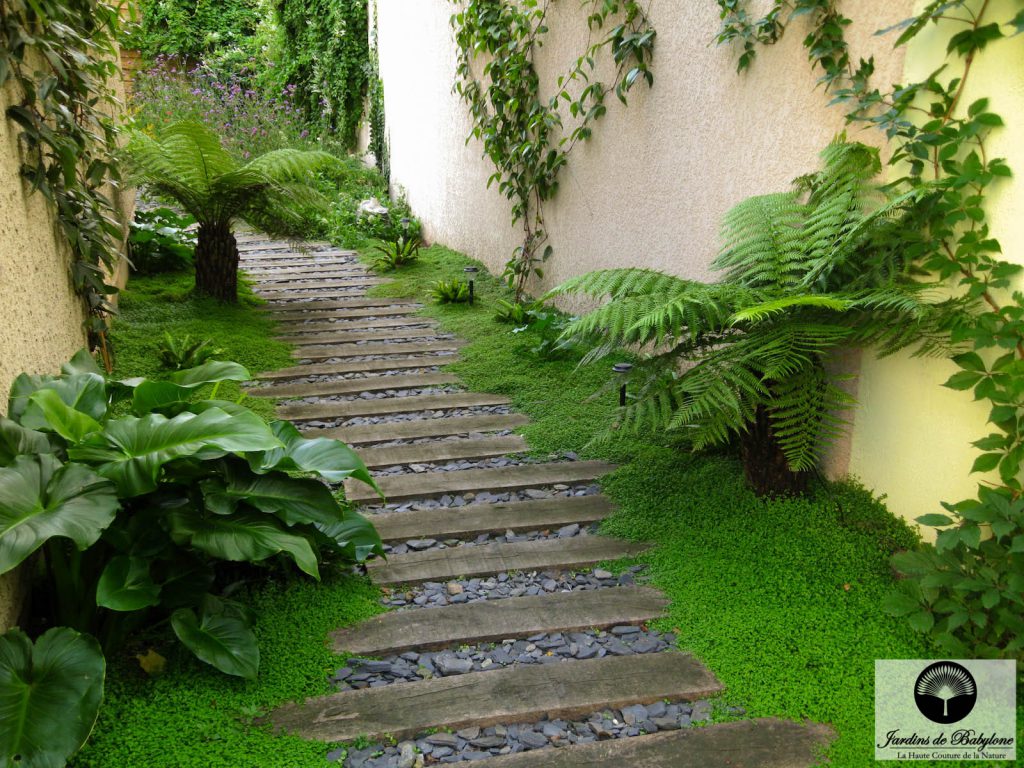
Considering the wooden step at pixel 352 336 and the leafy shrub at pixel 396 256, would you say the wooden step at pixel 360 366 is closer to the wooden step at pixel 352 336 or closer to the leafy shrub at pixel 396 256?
the wooden step at pixel 352 336

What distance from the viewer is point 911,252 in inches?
104

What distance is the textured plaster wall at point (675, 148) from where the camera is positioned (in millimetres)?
3332

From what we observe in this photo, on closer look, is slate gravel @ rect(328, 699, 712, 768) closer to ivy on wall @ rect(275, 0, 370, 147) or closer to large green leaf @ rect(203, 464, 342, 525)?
large green leaf @ rect(203, 464, 342, 525)

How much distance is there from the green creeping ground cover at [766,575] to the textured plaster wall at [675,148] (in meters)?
1.17

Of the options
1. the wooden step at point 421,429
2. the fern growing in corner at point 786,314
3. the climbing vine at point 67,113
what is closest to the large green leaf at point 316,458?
the fern growing in corner at point 786,314

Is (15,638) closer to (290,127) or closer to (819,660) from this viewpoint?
(819,660)

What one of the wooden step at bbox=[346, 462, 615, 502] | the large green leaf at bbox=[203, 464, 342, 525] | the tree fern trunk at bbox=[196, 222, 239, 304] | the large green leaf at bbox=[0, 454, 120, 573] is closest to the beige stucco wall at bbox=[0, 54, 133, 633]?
the large green leaf at bbox=[0, 454, 120, 573]

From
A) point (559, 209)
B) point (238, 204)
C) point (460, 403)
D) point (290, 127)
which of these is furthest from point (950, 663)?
point (290, 127)

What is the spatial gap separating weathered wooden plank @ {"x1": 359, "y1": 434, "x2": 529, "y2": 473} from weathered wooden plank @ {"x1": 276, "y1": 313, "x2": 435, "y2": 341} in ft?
6.74

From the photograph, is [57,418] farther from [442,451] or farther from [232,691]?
[442,451]

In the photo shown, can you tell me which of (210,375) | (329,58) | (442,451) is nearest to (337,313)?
(442,451)

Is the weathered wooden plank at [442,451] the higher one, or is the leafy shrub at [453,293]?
the leafy shrub at [453,293]

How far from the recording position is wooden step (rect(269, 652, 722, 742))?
2240 millimetres

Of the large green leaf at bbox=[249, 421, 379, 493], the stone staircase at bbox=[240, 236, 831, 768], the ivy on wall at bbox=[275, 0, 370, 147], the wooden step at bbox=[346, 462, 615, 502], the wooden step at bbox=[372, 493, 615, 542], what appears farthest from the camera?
the ivy on wall at bbox=[275, 0, 370, 147]
